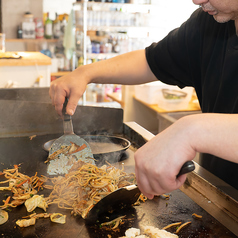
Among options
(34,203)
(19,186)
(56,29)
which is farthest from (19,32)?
(34,203)

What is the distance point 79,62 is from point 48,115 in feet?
11.7

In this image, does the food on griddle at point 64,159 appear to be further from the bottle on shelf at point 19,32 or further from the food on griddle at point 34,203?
the bottle on shelf at point 19,32

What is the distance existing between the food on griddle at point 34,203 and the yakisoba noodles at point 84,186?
0.13ft

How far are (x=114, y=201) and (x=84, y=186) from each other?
0.62 ft

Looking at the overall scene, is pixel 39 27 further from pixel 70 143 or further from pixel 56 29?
pixel 70 143

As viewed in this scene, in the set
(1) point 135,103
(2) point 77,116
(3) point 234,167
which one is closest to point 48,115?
(2) point 77,116

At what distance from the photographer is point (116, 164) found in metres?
1.47

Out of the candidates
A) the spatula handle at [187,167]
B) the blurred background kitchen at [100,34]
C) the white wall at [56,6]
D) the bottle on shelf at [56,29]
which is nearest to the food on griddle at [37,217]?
the spatula handle at [187,167]

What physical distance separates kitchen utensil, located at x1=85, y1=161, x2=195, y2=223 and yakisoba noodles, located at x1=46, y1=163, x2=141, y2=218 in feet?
0.12

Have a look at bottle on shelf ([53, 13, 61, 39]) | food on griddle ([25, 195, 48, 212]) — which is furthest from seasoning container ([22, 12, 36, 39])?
food on griddle ([25, 195, 48, 212])

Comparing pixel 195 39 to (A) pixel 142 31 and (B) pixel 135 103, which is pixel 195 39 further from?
(A) pixel 142 31

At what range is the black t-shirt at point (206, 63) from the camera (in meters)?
1.31

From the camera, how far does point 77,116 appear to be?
1849 millimetres

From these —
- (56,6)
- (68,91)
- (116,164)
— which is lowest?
(116,164)
